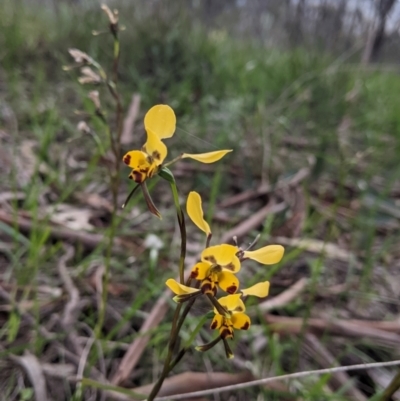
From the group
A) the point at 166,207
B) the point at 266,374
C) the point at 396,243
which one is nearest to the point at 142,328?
the point at 266,374

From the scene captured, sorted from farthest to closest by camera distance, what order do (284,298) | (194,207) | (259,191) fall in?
(259,191), (284,298), (194,207)

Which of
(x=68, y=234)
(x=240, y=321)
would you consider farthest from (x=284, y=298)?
(x=240, y=321)

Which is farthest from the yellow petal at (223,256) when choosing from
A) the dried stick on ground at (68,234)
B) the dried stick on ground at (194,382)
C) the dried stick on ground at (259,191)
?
the dried stick on ground at (259,191)

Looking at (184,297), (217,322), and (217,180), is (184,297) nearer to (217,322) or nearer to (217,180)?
(217,322)

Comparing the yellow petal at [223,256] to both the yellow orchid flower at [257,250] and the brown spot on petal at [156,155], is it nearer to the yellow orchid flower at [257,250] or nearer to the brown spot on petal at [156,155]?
the yellow orchid flower at [257,250]

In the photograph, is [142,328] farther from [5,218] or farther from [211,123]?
[211,123]

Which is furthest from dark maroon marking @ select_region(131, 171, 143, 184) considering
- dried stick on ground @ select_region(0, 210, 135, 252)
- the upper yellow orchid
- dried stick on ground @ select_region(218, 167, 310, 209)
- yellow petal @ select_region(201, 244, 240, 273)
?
dried stick on ground @ select_region(218, 167, 310, 209)
